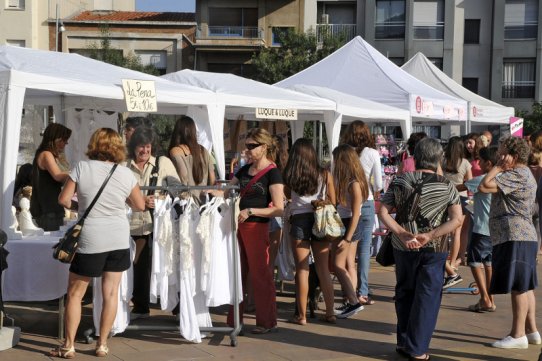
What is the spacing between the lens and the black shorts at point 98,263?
586cm

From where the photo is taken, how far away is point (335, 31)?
40.4 metres

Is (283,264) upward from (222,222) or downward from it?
downward

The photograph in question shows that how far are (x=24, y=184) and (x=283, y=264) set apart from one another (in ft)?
10.2

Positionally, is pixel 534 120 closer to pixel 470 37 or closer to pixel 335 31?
pixel 470 37

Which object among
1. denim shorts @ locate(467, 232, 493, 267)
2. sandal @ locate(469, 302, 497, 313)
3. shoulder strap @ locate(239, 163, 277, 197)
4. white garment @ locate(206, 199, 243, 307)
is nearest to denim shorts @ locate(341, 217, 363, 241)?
denim shorts @ locate(467, 232, 493, 267)

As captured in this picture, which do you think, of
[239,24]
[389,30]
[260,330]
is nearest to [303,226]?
[260,330]

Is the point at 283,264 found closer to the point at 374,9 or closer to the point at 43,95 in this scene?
the point at 43,95

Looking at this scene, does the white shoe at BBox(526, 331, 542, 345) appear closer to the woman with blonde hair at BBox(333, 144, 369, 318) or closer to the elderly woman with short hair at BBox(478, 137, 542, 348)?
the elderly woman with short hair at BBox(478, 137, 542, 348)

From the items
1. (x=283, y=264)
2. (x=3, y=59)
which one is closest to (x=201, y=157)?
(x=283, y=264)

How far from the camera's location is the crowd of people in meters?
5.98

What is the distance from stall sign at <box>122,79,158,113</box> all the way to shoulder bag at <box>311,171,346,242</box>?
204 cm

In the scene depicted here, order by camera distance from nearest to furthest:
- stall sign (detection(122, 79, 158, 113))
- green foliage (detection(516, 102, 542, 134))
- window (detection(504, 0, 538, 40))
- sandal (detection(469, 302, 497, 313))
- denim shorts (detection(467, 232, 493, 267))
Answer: stall sign (detection(122, 79, 158, 113)), denim shorts (detection(467, 232, 493, 267)), sandal (detection(469, 302, 497, 313)), green foliage (detection(516, 102, 542, 134)), window (detection(504, 0, 538, 40))

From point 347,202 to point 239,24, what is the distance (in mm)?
34504

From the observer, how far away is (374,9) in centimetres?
3981
